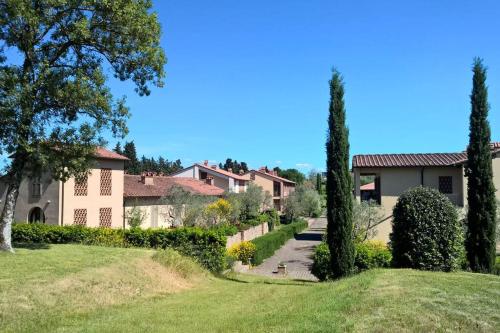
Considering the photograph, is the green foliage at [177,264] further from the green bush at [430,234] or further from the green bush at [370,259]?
the green bush at [430,234]

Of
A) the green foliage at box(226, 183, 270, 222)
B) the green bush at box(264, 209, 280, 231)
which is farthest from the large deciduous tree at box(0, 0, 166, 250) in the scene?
the green bush at box(264, 209, 280, 231)

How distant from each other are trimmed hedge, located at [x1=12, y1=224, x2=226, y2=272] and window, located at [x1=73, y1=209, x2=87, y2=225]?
802 centimetres

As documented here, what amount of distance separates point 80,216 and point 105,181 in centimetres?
329

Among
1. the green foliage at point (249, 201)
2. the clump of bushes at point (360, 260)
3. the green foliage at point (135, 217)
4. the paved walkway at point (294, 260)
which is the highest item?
the green foliage at point (249, 201)

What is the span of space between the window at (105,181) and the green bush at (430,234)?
25038 mm

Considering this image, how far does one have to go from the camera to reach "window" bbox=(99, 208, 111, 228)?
3222cm

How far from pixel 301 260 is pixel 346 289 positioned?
22.5 m

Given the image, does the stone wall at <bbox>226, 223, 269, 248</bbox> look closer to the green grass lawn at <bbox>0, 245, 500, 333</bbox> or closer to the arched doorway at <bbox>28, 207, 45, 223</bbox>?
the arched doorway at <bbox>28, 207, 45, 223</bbox>

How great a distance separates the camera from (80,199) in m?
30.8

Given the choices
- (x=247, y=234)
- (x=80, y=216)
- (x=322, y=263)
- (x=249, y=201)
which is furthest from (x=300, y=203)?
(x=322, y=263)

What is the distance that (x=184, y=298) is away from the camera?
488 inches

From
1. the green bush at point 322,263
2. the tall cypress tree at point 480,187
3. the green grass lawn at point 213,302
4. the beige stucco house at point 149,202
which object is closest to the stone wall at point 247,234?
the beige stucco house at point 149,202

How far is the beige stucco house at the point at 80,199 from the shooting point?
96.9ft

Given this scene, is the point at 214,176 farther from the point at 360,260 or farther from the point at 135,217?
the point at 360,260
